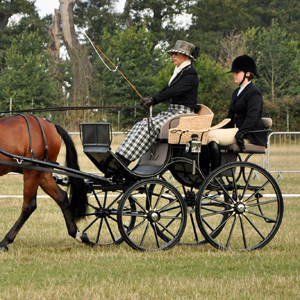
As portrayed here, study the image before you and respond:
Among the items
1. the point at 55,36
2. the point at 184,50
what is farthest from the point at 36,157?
the point at 55,36

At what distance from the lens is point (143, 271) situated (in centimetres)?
539

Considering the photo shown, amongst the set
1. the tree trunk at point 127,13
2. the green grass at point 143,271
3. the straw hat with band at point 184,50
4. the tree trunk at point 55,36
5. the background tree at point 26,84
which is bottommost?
the green grass at point 143,271

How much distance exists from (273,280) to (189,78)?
2.41 meters

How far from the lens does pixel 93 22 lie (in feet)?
154

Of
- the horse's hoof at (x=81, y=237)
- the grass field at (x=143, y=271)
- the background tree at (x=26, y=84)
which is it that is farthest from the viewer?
the background tree at (x=26, y=84)

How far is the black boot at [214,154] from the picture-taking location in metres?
6.55

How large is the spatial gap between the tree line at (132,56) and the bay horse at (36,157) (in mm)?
19657

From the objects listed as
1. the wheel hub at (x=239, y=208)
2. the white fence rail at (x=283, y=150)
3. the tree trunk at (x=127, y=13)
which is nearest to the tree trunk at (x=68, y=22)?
the tree trunk at (x=127, y=13)

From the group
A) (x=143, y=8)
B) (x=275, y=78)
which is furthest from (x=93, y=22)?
(x=275, y=78)

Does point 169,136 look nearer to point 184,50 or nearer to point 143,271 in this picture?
point 184,50

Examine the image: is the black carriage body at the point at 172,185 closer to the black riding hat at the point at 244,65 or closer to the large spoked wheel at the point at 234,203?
the large spoked wheel at the point at 234,203

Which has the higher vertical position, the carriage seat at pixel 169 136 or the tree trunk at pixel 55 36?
the tree trunk at pixel 55 36

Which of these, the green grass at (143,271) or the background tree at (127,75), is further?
the background tree at (127,75)

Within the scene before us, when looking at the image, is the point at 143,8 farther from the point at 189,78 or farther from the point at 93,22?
the point at 189,78
